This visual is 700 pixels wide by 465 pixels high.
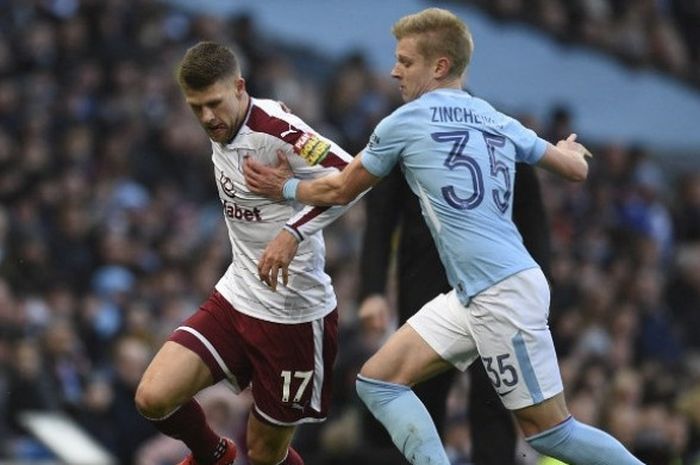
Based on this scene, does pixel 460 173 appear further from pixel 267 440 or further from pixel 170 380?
pixel 267 440

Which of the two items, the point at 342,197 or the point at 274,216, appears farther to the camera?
the point at 274,216

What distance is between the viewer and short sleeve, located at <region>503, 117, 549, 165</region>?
792 centimetres

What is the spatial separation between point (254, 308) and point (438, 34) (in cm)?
166

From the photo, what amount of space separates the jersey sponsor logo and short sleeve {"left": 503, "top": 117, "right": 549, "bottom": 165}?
4.24 ft

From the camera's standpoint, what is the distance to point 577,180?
8094mm

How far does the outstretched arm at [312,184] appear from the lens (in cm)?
779

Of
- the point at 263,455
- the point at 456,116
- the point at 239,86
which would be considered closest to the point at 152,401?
the point at 263,455

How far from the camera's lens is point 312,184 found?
7996 mm

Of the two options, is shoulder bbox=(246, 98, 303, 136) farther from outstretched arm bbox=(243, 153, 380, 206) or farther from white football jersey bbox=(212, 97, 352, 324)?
outstretched arm bbox=(243, 153, 380, 206)

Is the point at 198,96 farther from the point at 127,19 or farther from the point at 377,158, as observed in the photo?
the point at 127,19

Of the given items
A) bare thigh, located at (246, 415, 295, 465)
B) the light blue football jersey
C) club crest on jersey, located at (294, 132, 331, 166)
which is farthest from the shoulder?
bare thigh, located at (246, 415, 295, 465)

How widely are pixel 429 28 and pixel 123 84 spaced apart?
32.7ft

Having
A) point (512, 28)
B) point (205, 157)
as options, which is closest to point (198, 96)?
point (205, 157)

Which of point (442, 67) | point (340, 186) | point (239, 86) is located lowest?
point (340, 186)
